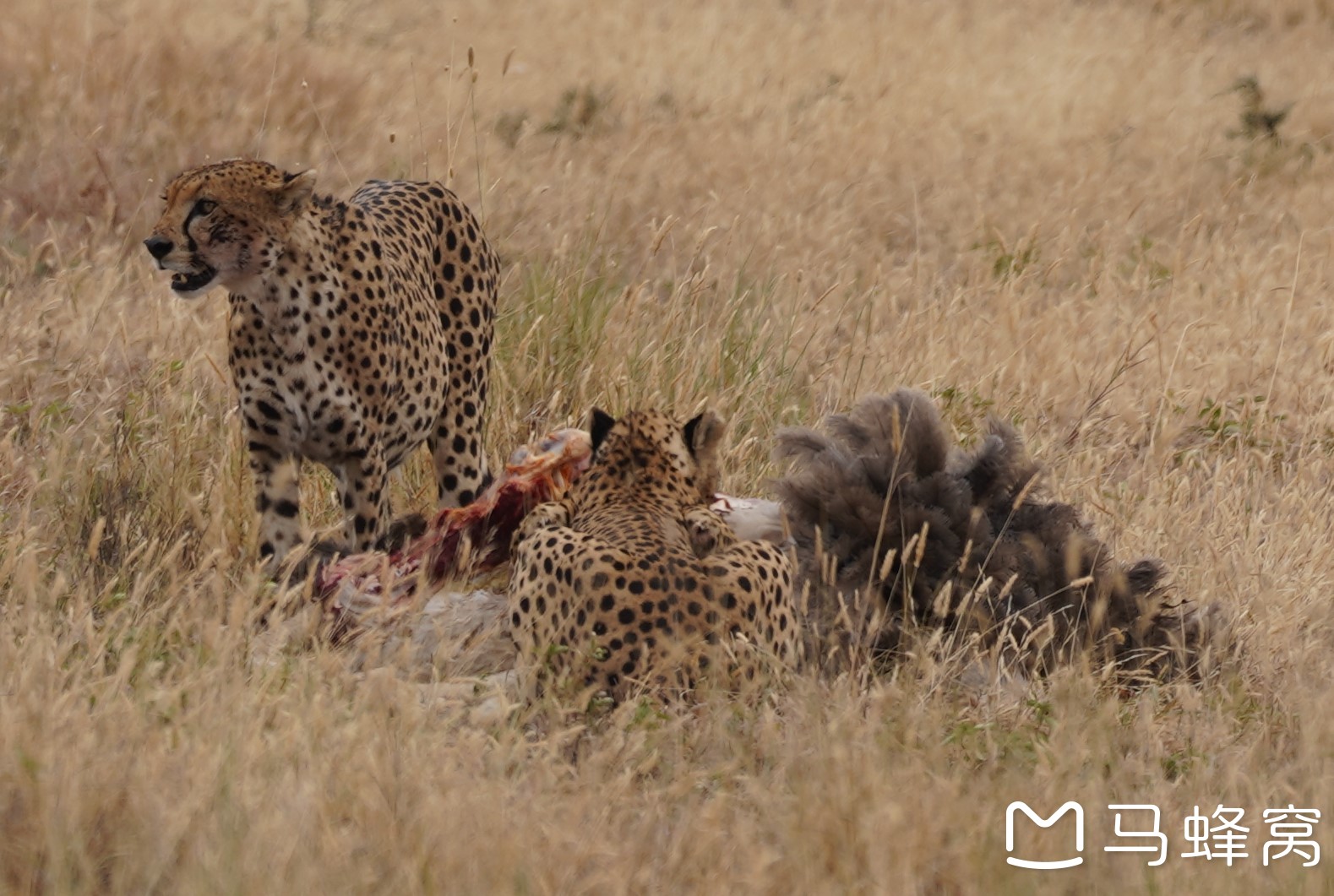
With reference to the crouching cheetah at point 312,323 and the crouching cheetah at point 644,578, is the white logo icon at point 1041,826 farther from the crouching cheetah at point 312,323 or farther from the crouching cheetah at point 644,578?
the crouching cheetah at point 312,323

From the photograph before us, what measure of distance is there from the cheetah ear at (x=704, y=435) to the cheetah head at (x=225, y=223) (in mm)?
971

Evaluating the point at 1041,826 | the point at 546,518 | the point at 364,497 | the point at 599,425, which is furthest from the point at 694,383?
the point at 1041,826

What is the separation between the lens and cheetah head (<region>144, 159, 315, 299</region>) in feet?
12.7

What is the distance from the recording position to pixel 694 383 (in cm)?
529

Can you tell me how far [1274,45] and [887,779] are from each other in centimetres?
1205

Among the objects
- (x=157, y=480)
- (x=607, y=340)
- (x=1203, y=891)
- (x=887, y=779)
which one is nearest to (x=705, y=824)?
(x=887, y=779)

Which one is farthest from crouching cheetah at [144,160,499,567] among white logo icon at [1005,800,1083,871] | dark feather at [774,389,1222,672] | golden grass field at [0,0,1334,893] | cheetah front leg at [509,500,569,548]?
white logo icon at [1005,800,1083,871]

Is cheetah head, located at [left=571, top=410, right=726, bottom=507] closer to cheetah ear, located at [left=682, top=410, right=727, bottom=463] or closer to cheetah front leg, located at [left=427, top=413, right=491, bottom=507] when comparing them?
cheetah ear, located at [left=682, top=410, right=727, bottom=463]

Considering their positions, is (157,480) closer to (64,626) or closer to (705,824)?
(64,626)

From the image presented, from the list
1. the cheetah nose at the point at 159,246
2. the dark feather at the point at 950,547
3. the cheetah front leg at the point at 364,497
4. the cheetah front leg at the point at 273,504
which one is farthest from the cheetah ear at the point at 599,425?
the cheetah nose at the point at 159,246

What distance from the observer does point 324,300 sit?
4.12 m

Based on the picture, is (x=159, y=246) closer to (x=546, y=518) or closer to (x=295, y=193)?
(x=295, y=193)

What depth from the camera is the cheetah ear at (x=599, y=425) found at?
3.84 metres

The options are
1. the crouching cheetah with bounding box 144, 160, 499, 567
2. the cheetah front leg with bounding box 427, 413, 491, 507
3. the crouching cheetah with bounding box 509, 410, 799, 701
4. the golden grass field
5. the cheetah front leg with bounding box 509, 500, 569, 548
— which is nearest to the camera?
the golden grass field
